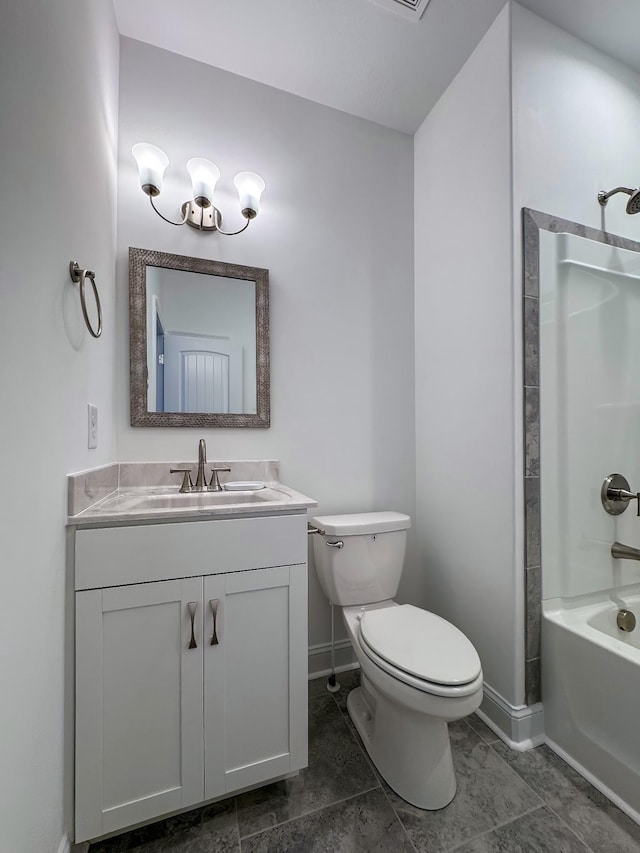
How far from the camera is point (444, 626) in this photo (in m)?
1.31

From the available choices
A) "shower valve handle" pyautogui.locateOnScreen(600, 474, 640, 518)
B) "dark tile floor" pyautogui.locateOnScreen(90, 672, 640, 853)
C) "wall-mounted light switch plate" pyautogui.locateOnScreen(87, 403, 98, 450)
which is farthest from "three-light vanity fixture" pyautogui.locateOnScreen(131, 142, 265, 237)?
"dark tile floor" pyautogui.locateOnScreen(90, 672, 640, 853)

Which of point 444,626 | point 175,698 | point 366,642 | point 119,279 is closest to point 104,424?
point 119,279

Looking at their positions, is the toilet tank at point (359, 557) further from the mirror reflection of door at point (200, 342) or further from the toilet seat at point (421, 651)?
the mirror reflection of door at point (200, 342)

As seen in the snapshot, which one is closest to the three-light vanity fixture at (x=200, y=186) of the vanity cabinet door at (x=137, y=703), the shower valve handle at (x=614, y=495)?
the vanity cabinet door at (x=137, y=703)

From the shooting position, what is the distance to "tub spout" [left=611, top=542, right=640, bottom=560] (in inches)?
58.2

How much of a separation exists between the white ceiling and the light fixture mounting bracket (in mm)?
656

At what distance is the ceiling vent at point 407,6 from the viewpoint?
1397mm

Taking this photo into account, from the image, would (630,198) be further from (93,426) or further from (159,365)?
(93,426)

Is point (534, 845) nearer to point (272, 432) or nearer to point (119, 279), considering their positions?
point (272, 432)

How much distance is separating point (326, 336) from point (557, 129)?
1199mm

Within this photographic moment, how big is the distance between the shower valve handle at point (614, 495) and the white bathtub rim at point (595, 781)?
86 cm

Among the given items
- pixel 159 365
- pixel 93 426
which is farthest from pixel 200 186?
pixel 93 426

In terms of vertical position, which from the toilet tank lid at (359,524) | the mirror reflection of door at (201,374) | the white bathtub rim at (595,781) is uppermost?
the mirror reflection of door at (201,374)

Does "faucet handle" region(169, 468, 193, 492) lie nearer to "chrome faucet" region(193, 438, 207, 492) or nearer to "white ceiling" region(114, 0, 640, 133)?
"chrome faucet" region(193, 438, 207, 492)
